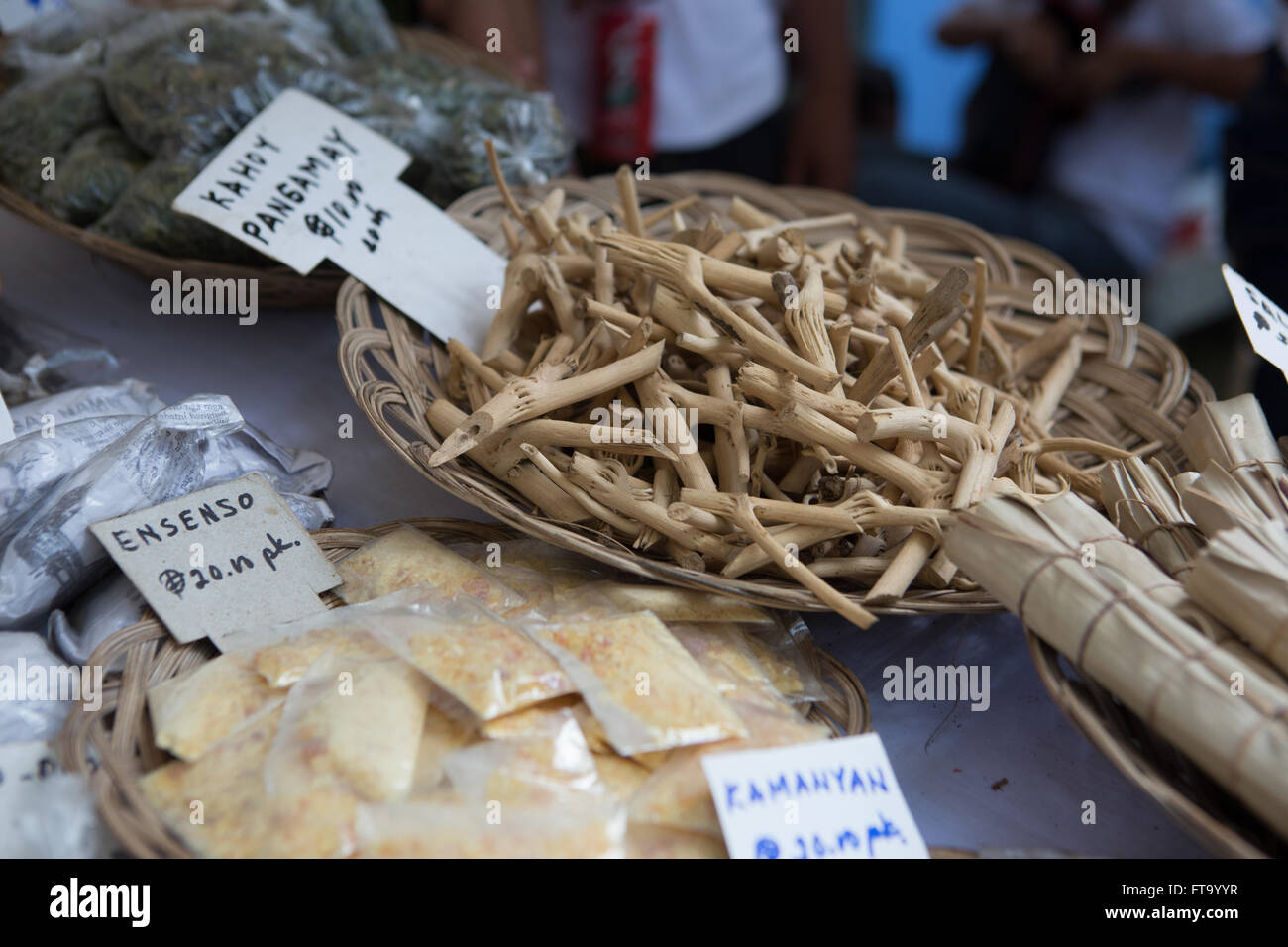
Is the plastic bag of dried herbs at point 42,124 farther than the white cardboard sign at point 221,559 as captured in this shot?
Yes

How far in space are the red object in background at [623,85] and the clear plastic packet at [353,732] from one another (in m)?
1.42

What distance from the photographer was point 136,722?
622 mm

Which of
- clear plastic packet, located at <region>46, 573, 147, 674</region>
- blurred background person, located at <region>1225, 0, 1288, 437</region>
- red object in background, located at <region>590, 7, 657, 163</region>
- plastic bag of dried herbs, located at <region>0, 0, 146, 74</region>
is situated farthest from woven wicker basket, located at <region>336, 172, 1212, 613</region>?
red object in background, located at <region>590, 7, 657, 163</region>

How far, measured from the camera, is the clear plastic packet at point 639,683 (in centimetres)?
59

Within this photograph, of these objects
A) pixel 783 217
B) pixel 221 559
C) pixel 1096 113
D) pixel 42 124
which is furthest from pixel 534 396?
pixel 1096 113

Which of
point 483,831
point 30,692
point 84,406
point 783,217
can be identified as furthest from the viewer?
point 783,217

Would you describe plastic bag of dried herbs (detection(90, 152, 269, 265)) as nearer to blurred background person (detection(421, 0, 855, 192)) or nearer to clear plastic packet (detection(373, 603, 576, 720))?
clear plastic packet (detection(373, 603, 576, 720))

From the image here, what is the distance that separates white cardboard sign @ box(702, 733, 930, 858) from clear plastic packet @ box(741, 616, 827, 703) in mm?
86

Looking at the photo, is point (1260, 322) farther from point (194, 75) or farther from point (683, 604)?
point (194, 75)

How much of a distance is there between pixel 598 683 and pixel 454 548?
0.25 metres

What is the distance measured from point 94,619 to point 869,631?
0.62m

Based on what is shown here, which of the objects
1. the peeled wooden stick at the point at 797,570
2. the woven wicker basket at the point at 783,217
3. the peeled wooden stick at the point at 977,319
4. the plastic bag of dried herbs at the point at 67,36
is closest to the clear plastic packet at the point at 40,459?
the woven wicker basket at the point at 783,217

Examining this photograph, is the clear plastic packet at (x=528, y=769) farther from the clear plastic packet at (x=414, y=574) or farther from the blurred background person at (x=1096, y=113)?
the blurred background person at (x=1096, y=113)
